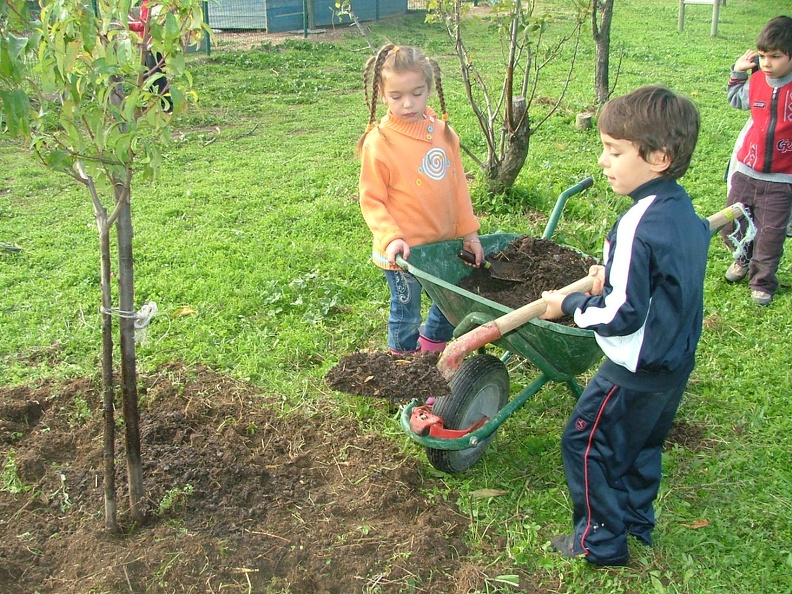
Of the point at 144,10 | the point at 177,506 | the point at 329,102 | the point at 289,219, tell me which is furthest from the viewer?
the point at 329,102

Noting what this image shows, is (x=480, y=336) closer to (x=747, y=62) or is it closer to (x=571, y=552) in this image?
(x=571, y=552)

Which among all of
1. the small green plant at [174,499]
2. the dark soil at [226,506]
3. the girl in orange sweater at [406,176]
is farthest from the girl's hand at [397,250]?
the small green plant at [174,499]

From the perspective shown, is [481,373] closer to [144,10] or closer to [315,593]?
[315,593]

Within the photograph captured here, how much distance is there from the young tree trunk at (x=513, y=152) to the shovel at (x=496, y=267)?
238cm

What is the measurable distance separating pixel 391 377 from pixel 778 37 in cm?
339

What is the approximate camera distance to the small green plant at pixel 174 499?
3025mm

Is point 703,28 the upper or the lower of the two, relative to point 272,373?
upper

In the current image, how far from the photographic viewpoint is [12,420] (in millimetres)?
3629

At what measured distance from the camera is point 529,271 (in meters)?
3.79

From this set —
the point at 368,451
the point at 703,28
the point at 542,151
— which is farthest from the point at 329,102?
the point at 703,28

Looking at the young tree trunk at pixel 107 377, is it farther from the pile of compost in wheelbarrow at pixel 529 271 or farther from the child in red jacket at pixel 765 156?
the child in red jacket at pixel 765 156

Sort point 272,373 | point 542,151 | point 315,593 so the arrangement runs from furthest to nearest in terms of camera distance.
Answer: point 542,151, point 272,373, point 315,593

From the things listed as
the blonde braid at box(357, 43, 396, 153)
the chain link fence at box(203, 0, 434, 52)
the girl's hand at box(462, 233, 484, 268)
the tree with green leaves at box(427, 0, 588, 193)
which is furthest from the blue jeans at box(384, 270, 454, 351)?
the chain link fence at box(203, 0, 434, 52)

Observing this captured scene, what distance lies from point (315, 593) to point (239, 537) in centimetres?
39
